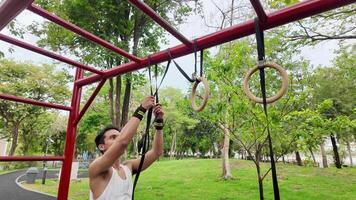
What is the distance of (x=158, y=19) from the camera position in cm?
156

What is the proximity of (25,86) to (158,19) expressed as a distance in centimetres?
1833

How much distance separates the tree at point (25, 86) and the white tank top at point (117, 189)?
16.3 meters

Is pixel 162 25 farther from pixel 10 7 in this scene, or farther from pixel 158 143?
pixel 158 143

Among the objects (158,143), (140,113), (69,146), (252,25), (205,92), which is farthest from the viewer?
(69,146)

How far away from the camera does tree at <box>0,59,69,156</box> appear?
17156mm

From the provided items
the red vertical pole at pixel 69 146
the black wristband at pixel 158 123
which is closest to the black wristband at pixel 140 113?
the black wristband at pixel 158 123

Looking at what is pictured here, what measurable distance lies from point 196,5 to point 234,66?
393 cm

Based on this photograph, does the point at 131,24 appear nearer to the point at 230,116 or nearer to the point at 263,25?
the point at 230,116

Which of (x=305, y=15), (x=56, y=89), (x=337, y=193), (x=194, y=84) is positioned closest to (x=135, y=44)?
(x=194, y=84)

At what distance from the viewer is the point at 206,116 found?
5.21m

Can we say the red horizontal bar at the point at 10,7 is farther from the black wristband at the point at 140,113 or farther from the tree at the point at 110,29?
the tree at the point at 110,29

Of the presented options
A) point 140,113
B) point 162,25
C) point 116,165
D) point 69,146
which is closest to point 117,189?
point 116,165

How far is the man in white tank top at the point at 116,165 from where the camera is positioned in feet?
5.82

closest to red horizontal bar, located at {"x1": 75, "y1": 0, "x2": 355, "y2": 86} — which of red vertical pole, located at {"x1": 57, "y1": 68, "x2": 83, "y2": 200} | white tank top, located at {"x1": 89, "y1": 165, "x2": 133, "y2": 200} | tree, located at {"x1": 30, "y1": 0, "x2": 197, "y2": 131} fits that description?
white tank top, located at {"x1": 89, "y1": 165, "x2": 133, "y2": 200}
